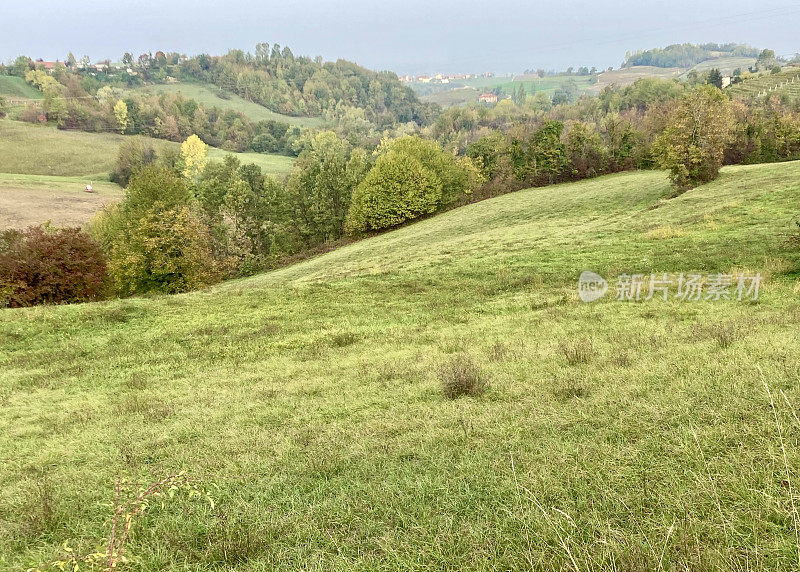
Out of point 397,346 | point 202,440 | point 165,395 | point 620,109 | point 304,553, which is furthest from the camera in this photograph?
point 620,109

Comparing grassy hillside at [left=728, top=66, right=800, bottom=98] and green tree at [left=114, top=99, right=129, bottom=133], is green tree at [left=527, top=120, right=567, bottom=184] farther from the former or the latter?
green tree at [left=114, top=99, right=129, bottom=133]

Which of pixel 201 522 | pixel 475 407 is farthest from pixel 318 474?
pixel 475 407

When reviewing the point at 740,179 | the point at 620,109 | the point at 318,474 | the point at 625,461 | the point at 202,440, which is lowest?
the point at 202,440

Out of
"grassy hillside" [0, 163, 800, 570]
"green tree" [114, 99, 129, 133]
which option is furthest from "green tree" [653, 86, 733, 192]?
"green tree" [114, 99, 129, 133]

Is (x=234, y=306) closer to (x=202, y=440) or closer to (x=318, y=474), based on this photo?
(x=202, y=440)

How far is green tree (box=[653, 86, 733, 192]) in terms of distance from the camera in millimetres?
34625

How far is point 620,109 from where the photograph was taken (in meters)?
147

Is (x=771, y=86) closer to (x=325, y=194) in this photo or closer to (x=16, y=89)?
(x=325, y=194)

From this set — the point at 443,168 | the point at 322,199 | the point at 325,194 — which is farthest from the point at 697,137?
the point at 322,199

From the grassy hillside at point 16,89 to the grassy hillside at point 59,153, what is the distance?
2304 inches

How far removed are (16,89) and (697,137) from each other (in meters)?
243

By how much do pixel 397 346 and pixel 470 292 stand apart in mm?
6576

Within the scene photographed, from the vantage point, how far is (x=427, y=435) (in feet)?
18.2

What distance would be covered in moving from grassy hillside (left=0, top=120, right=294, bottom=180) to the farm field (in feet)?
33.3
